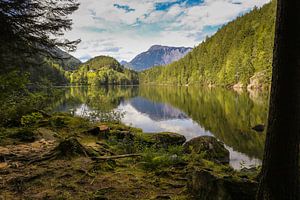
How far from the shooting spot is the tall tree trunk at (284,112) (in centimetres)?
289

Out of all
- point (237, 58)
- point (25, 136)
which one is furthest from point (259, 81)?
point (25, 136)

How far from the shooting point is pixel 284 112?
9.80 feet

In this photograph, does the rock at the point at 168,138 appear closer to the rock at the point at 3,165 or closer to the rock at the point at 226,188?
the rock at the point at 3,165

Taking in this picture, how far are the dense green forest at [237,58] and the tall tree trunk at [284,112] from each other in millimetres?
68107

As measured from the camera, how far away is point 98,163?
700cm

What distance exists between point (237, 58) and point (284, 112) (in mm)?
95673

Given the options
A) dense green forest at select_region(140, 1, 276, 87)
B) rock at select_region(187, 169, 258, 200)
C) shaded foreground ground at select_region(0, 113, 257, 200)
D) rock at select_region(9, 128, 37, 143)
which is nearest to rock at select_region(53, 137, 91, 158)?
shaded foreground ground at select_region(0, 113, 257, 200)

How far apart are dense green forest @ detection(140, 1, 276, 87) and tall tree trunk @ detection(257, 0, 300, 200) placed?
6811 cm

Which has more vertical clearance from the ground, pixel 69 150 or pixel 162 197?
pixel 69 150

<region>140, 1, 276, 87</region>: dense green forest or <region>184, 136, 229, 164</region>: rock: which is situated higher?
<region>140, 1, 276, 87</region>: dense green forest

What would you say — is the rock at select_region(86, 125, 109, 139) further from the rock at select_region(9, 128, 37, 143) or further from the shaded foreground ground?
the rock at select_region(9, 128, 37, 143)

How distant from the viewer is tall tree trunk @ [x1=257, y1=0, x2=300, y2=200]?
9.49 feet

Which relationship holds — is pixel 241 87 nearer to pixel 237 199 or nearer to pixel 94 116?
pixel 94 116

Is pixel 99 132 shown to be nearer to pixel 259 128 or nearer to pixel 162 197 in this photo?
pixel 162 197
